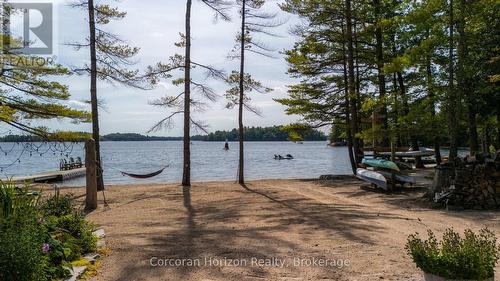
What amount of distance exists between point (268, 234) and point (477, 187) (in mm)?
6682

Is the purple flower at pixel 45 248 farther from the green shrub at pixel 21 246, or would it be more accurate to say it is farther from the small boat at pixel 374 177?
the small boat at pixel 374 177

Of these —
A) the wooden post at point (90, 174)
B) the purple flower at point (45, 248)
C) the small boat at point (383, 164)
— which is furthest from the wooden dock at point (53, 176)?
the purple flower at point (45, 248)

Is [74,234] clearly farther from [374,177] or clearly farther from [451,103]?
[374,177]

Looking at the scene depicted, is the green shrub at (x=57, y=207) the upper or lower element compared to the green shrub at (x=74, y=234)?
upper

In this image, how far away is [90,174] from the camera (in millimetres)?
11320

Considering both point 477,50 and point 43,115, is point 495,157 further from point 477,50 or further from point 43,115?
point 43,115

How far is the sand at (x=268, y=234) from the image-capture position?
5.16 m

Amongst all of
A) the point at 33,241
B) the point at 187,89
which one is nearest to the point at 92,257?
the point at 33,241

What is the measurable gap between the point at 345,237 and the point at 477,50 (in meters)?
11.0

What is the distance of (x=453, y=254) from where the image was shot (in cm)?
377

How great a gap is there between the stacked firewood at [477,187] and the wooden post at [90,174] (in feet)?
30.5

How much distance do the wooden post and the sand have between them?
0.42 metres

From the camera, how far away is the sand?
16.9ft

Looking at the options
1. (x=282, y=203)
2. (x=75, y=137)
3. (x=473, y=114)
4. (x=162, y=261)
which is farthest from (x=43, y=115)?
(x=473, y=114)
